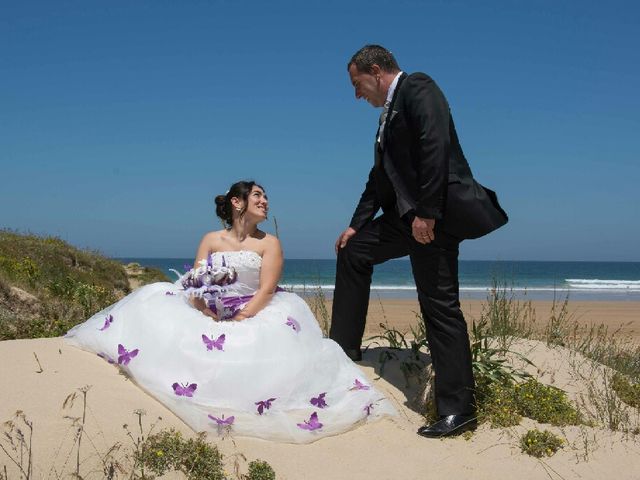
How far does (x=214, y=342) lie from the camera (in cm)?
468

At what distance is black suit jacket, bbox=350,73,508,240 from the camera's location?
4422 millimetres

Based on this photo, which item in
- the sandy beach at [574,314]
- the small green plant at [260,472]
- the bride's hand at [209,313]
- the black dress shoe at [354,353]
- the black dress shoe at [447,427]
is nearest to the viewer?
the small green plant at [260,472]

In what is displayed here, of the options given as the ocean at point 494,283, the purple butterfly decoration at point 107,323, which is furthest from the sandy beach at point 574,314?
the purple butterfly decoration at point 107,323

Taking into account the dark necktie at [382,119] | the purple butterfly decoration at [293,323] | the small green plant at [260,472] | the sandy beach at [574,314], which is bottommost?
the sandy beach at [574,314]

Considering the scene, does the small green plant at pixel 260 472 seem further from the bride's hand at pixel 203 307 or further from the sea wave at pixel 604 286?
the sea wave at pixel 604 286

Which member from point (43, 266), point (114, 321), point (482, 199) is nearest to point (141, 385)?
point (114, 321)

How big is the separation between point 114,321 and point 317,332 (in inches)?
66.2

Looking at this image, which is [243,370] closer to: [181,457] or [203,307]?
[181,457]

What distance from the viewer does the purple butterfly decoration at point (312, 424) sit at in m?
4.48

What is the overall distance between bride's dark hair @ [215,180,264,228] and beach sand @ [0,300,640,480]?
5.29 ft

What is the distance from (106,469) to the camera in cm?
364

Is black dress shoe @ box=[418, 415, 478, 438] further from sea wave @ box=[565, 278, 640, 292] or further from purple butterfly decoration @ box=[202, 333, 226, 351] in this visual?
sea wave @ box=[565, 278, 640, 292]

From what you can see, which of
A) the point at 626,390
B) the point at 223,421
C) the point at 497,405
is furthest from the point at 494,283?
the point at 223,421

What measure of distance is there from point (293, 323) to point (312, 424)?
866 millimetres
